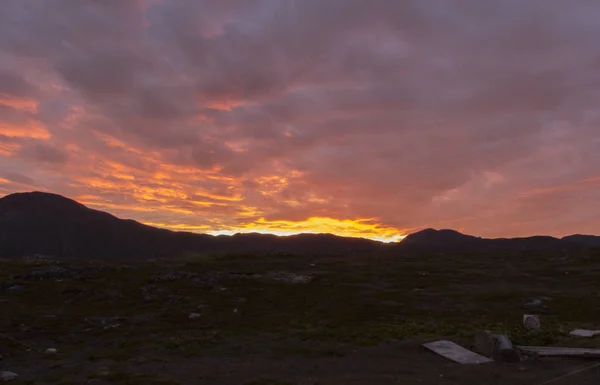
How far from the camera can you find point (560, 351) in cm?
1842

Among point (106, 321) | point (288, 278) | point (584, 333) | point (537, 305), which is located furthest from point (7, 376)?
point (288, 278)

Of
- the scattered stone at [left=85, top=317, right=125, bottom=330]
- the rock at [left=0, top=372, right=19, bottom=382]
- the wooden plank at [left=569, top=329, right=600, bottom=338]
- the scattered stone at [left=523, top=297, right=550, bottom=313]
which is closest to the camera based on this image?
the rock at [left=0, top=372, right=19, bottom=382]

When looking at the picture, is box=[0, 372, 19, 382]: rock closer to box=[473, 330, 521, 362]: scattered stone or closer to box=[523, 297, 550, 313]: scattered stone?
box=[473, 330, 521, 362]: scattered stone

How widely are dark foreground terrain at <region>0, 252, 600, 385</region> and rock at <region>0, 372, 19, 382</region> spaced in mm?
536

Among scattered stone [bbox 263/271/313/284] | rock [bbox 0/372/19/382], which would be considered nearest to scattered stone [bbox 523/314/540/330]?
rock [bbox 0/372/19/382]

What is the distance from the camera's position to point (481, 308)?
36.8 meters

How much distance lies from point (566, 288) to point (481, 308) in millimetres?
18377

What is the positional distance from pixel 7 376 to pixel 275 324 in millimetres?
16067

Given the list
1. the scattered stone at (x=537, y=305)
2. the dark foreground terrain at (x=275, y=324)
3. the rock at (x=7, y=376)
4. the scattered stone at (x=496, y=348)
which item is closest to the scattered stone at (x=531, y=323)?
the dark foreground terrain at (x=275, y=324)

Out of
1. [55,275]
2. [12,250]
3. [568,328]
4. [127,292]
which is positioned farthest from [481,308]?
[12,250]

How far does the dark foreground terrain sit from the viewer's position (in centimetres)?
1786

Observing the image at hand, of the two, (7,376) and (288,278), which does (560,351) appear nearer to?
(7,376)

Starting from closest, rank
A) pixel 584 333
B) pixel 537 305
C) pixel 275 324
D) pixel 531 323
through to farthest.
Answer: pixel 584 333
pixel 531 323
pixel 275 324
pixel 537 305

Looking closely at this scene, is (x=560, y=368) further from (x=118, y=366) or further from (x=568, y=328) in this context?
(x=118, y=366)
